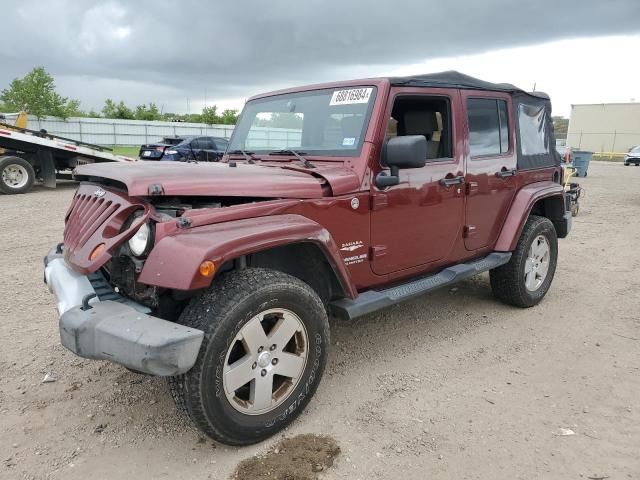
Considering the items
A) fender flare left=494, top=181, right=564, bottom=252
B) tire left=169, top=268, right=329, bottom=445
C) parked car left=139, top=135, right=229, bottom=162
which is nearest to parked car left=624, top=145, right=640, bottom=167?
parked car left=139, top=135, right=229, bottom=162

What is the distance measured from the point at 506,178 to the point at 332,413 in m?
2.64

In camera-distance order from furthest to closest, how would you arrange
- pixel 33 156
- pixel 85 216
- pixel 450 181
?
pixel 33 156 → pixel 450 181 → pixel 85 216

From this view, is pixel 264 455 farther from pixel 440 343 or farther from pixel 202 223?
pixel 440 343

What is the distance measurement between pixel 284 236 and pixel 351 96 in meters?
1.33

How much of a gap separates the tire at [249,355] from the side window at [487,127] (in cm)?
219

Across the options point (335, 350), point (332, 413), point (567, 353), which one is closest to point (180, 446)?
point (332, 413)

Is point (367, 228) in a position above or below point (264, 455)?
above

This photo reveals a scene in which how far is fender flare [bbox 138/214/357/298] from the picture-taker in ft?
7.44

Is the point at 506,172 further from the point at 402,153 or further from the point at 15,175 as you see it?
the point at 15,175

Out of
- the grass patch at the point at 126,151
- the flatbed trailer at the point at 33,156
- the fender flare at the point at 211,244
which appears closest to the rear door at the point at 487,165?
the fender flare at the point at 211,244

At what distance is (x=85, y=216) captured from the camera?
2.89m

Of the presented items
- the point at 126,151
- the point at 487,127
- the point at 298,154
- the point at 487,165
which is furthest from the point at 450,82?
the point at 126,151

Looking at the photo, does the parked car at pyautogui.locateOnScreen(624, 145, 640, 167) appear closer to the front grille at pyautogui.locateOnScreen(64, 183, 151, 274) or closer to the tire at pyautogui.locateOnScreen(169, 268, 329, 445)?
the tire at pyautogui.locateOnScreen(169, 268, 329, 445)

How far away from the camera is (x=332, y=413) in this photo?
9.85 feet
